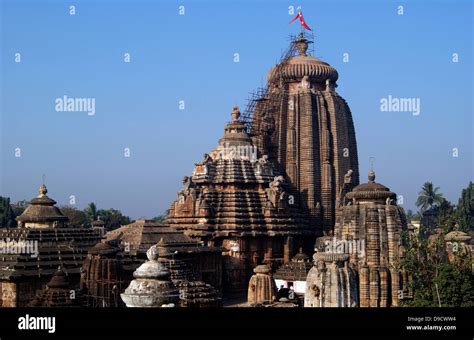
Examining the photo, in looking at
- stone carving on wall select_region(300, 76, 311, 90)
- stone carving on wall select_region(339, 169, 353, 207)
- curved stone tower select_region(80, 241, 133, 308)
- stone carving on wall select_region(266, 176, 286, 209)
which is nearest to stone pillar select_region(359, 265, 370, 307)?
curved stone tower select_region(80, 241, 133, 308)

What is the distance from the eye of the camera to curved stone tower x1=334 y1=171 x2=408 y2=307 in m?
34.2

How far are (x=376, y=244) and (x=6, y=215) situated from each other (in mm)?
64295

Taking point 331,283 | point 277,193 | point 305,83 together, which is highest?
point 305,83

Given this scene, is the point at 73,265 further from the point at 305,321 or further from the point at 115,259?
the point at 305,321

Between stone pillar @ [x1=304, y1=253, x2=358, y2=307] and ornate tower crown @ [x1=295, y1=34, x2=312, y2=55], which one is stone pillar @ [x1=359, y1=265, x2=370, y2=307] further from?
ornate tower crown @ [x1=295, y1=34, x2=312, y2=55]

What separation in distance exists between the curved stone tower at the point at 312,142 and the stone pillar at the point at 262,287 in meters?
15.1

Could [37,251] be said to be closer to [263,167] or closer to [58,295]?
[58,295]

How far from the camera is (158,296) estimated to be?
55.7ft

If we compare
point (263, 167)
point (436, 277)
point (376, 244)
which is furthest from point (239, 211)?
point (436, 277)

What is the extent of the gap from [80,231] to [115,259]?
312 inches

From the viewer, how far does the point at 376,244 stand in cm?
3497

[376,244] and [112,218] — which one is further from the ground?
[112,218]

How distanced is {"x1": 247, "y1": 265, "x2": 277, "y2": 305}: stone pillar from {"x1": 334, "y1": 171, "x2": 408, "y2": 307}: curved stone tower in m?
13.1

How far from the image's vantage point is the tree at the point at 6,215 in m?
87.6
